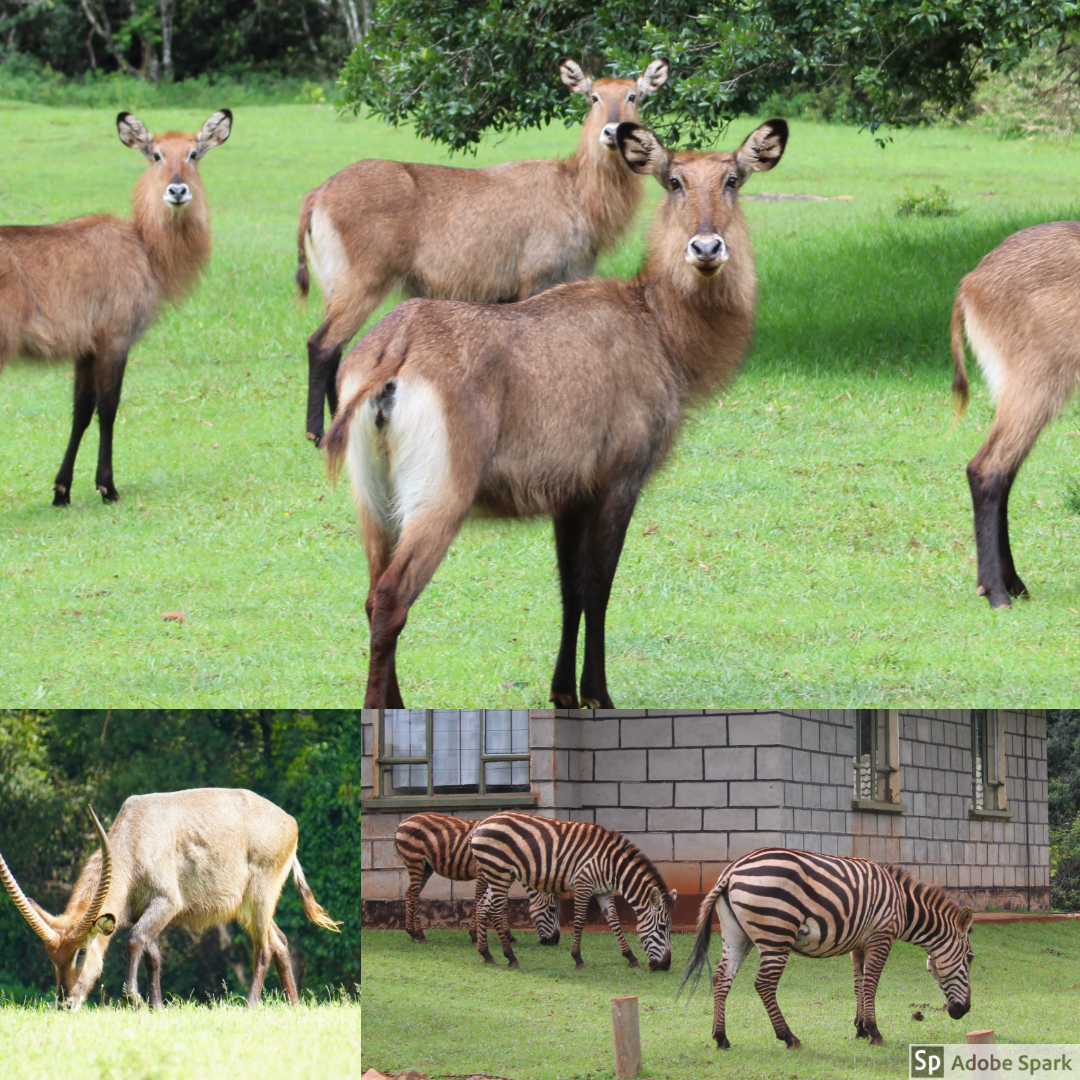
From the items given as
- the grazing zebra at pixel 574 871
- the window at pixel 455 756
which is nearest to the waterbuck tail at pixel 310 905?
the window at pixel 455 756

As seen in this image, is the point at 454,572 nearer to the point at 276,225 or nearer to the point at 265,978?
the point at 265,978

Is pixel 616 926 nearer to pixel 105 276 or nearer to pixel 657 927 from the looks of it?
pixel 657 927

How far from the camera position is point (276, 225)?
19.8 meters

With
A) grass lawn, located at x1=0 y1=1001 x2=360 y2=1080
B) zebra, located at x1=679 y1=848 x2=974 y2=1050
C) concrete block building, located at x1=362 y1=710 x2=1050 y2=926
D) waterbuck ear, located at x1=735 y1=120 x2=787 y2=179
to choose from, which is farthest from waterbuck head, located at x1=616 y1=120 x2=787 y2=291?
grass lawn, located at x1=0 y1=1001 x2=360 y2=1080

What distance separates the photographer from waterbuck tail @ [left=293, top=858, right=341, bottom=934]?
3.52 metres

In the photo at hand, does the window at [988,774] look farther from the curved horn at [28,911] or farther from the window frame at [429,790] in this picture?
the curved horn at [28,911]

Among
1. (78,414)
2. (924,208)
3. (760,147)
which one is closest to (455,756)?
(760,147)

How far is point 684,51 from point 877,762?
830cm

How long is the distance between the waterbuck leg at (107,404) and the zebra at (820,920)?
5.58 meters

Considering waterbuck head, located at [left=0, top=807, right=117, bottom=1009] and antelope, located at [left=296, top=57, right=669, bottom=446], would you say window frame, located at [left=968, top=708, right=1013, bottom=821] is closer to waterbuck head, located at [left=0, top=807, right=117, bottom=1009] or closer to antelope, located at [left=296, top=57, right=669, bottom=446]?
waterbuck head, located at [left=0, top=807, right=117, bottom=1009]

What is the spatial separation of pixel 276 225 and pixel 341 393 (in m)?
15.9

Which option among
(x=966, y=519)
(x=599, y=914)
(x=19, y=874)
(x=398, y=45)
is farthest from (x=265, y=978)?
(x=398, y=45)

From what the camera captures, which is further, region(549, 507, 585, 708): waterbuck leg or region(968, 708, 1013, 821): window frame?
region(549, 507, 585, 708): waterbuck leg

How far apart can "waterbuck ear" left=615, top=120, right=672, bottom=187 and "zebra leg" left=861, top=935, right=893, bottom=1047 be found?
9.04ft
